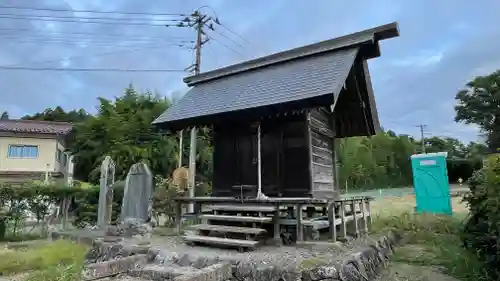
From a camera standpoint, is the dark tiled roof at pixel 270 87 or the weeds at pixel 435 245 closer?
the weeds at pixel 435 245

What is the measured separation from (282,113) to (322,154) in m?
2.06

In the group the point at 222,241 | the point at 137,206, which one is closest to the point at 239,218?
the point at 222,241

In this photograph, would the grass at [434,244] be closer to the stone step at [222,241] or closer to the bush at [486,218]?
the bush at [486,218]

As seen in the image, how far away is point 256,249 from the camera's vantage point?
5867 millimetres

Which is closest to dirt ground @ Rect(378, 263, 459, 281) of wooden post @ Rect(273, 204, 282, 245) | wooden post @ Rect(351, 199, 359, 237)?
wooden post @ Rect(351, 199, 359, 237)

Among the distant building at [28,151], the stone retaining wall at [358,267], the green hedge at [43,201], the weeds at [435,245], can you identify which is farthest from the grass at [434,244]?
the distant building at [28,151]

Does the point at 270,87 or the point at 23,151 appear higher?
the point at 23,151

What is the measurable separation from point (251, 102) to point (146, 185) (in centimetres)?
297

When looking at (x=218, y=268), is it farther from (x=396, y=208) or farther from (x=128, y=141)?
(x=128, y=141)

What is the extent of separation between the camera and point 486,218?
183 inches

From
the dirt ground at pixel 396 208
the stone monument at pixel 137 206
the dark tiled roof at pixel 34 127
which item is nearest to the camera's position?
the stone monument at pixel 137 206

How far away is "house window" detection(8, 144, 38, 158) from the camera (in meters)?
20.6

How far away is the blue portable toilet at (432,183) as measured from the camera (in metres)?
10.7

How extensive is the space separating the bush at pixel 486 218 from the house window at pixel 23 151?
75.2 feet
